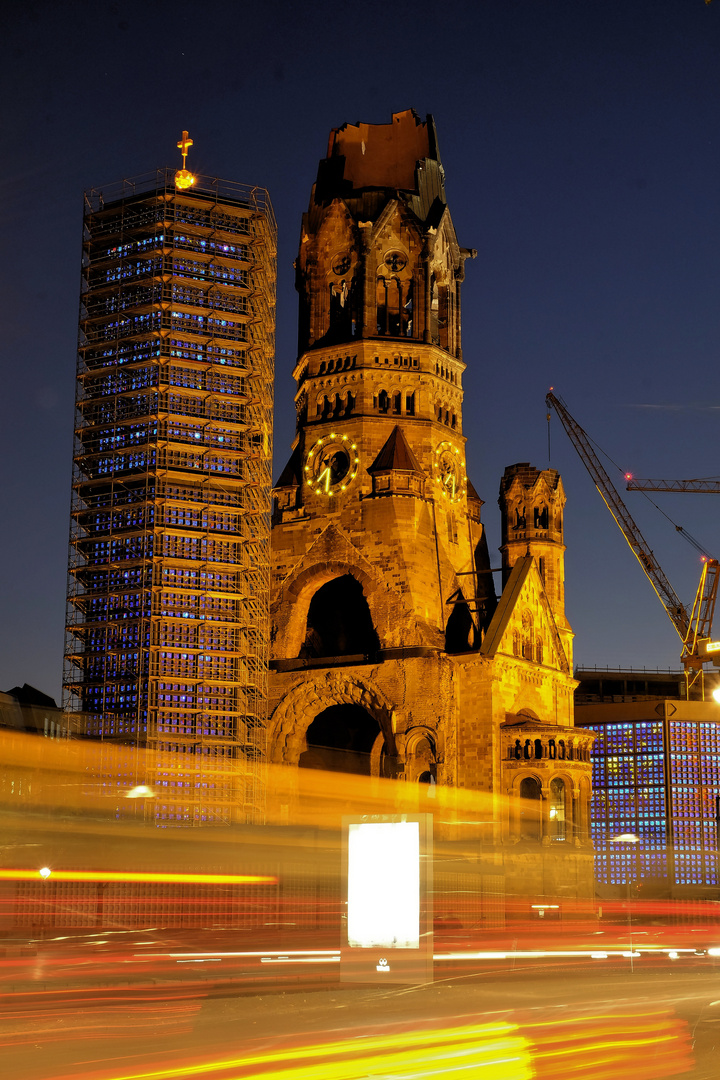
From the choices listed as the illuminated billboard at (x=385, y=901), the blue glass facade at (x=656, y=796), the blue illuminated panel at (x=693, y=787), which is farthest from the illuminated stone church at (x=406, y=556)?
the illuminated billboard at (x=385, y=901)

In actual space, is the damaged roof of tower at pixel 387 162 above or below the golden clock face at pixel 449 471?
above

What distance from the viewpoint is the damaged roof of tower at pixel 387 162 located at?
251 feet

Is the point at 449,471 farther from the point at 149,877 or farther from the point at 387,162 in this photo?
the point at 149,877

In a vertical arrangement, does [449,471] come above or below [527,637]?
above

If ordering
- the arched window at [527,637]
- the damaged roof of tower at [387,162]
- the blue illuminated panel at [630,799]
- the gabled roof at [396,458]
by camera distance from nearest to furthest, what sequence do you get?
1. the gabled roof at [396,458]
2. the arched window at [527,637]
3. the damaged roof of tower at [387,162]
4. the blue illuminated panel at [630,799]

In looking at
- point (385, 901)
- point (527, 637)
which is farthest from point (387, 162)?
point (385, 901)

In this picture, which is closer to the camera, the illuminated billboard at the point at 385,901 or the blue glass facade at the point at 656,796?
the illuminated billboard at the point at 385,901

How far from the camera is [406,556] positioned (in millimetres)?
68312

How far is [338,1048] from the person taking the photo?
750 inches

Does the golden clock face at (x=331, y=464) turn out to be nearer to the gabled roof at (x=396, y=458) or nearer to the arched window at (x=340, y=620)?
the gabled roof at (x=396, y=458)

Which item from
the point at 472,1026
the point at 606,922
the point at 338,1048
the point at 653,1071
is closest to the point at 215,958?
the point at 472,1026

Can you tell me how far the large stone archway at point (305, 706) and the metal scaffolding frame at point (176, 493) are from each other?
608cm

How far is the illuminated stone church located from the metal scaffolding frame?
6838mm

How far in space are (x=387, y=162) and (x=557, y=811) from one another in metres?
36.0
